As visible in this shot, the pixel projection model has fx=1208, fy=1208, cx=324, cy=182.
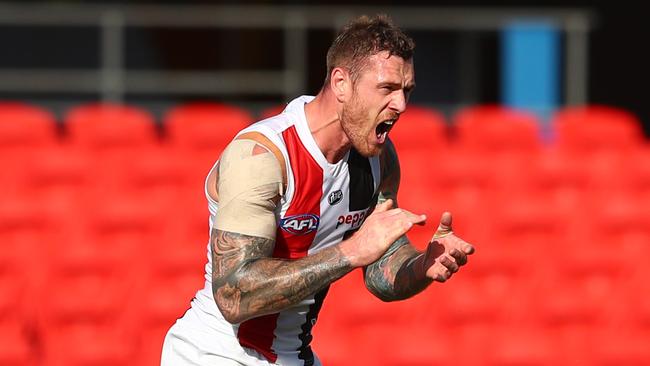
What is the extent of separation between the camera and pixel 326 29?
13.0m

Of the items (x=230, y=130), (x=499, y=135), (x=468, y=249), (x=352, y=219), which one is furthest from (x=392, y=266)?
(x=499, y=135)

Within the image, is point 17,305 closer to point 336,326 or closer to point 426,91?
point 336,326

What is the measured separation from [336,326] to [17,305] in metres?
2.09

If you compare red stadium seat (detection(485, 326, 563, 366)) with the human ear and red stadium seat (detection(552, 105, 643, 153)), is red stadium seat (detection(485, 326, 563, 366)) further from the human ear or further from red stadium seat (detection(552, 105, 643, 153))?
the human ear

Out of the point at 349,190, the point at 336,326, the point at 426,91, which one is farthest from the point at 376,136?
the point at 426,91

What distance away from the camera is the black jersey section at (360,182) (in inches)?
185

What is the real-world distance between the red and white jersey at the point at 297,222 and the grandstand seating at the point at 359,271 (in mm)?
3240

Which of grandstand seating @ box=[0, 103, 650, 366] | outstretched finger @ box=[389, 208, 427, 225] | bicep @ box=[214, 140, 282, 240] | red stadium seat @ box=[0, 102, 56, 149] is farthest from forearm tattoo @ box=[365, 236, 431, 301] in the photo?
red stadium seat @ box=[0, 102, 56, 149]

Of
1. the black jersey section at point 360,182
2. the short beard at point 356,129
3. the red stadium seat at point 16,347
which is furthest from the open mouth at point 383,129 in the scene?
the red stadium seat at point 16,347

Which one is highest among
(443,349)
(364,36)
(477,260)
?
(364,36)

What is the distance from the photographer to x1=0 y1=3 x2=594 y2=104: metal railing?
11.8m

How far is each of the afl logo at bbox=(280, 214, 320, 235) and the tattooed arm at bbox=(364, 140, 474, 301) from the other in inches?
11.8

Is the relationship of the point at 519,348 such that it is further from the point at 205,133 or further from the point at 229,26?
the point at 229,26

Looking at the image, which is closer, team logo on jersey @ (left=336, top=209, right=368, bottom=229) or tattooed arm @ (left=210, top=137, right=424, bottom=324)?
tattooed arm @ (left=210, top=137, right=424, bottom=324)
